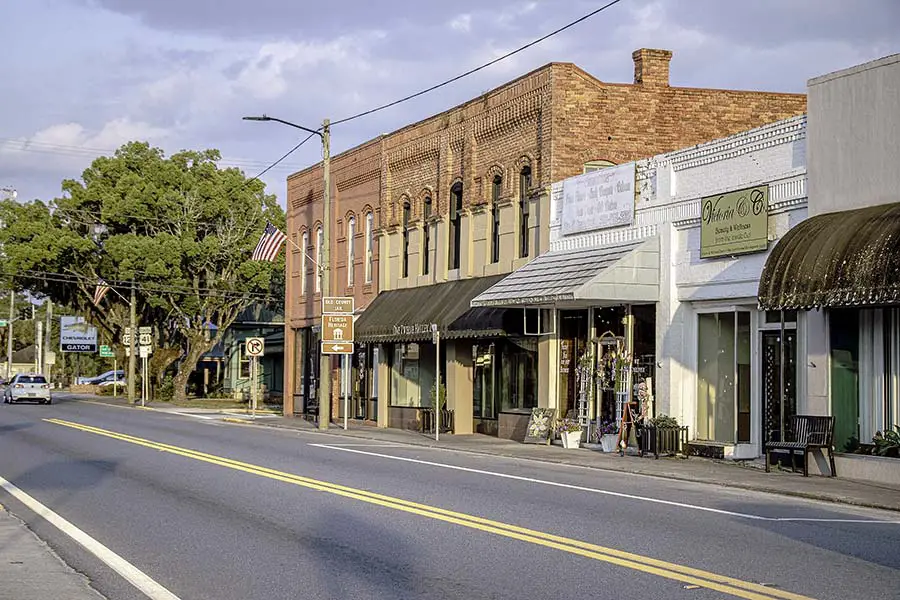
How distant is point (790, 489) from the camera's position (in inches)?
695

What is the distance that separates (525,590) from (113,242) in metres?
52.8

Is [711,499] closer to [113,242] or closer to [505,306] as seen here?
[505,306]

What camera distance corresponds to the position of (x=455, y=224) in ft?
115

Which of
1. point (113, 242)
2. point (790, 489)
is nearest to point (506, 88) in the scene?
point (790, 489)

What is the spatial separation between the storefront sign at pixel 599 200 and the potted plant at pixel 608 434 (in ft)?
14.6

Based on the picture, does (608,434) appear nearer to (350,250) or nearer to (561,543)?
(561,543)

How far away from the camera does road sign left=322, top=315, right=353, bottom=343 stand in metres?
35.2

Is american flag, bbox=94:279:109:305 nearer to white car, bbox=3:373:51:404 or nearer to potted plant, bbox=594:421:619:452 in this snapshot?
white car, bbox=3:373:51:404

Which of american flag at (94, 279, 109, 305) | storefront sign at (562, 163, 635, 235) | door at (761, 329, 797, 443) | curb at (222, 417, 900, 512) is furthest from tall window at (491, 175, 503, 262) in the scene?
american flag at (94, 279, 109, 305)

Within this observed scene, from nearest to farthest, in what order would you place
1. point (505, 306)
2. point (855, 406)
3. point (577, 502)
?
point (577, 502) < point (855, 406) < point (505, 306)

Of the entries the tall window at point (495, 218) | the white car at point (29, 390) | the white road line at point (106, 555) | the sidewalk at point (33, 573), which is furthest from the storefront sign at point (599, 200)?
the white car at point (29, 390)

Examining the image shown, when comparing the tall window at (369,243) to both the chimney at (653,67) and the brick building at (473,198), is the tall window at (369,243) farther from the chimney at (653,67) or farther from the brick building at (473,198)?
the chimney at (653,67)

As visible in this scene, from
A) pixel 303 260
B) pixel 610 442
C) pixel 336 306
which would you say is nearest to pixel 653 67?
pixel 610 442

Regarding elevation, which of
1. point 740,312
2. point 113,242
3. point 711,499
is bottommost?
point 711,499
